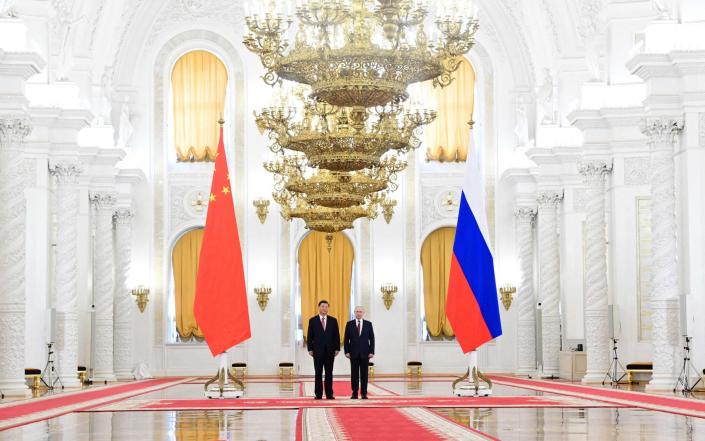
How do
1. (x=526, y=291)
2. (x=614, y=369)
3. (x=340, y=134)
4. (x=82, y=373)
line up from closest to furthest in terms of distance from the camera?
(x=340, y=134), (x=614, y=369), (x=82, y=373), (x=526, y=291)

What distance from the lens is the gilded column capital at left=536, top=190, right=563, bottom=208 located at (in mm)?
26328

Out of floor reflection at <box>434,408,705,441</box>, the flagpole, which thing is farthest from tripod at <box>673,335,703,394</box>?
floor reflection at <box>434,408,705,441</box>

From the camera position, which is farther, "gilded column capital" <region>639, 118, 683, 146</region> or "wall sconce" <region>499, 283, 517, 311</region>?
"wall sconce" <region>499, 283, 517, 311</region>

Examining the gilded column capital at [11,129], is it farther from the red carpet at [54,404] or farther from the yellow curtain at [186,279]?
the yellow curtain at [186,279]

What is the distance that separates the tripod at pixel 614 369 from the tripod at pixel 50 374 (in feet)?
30.7

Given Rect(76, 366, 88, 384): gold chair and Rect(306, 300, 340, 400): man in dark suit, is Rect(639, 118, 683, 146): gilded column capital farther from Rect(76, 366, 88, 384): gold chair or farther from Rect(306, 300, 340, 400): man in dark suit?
Rect(76, 366, 88, 384): gold chair

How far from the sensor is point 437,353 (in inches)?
1137

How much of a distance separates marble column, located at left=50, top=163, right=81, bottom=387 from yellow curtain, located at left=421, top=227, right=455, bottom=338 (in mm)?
9797

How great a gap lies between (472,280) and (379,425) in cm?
530

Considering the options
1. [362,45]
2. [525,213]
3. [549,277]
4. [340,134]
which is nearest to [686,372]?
[340,134]

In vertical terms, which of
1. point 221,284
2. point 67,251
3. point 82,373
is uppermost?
point 67,251

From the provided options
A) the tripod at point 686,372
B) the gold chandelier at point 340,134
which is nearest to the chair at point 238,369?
the gold chandelier at point 340,134

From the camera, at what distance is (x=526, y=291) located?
2834 cm

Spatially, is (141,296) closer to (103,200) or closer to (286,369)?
(103,200)
